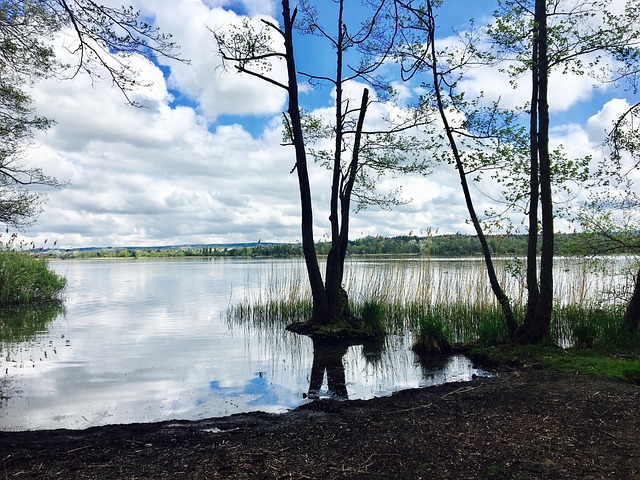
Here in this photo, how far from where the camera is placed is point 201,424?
5461 mm

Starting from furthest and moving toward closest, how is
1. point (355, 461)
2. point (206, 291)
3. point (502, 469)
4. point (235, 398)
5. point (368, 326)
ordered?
point (206, 291), point (368, 326), point (235, 398), point (355, 461), point (502, 469)

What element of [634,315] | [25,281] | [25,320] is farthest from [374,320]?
[25,281]

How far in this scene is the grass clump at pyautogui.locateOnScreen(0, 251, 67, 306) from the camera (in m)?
18.8

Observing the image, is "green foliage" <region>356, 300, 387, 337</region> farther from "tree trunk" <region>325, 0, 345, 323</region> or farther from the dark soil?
the dark soil

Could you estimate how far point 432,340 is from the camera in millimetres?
9844

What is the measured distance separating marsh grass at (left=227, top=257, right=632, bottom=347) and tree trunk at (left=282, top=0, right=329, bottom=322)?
1.14 meters

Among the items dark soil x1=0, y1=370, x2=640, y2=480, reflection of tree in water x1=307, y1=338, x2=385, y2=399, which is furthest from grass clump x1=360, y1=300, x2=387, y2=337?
dark soil x1=0, y1=370, x2=640, y2=480

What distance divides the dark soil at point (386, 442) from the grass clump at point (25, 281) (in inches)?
641

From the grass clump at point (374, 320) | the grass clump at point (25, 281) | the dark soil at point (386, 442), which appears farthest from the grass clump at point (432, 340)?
the grass clump at point (25, 281)

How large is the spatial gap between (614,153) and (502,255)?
740cm

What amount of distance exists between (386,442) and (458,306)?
8833 millimetres

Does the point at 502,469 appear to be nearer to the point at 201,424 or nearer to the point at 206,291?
the point at 201,424

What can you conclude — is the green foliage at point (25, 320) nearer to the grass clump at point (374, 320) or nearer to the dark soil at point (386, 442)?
the grass clump at point (374, 320)

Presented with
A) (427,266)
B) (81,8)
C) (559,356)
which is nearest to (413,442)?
(559,356)
